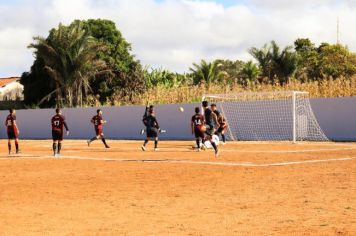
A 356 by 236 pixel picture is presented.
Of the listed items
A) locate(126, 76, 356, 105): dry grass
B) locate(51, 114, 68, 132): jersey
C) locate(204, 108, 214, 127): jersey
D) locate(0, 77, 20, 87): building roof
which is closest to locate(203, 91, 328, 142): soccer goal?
locate(126, 76, 356, 105): dry grass

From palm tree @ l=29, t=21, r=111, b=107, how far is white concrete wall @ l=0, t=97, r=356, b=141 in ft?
14.8

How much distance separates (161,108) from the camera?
137 ft

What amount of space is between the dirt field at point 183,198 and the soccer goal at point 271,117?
14557 mm

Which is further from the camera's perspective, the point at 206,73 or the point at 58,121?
the point at 206,73

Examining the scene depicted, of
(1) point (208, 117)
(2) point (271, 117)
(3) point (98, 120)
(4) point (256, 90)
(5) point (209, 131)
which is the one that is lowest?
(5) point (209, 131)

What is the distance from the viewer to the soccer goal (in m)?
34.2

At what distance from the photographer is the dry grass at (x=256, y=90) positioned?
3703 centimetres

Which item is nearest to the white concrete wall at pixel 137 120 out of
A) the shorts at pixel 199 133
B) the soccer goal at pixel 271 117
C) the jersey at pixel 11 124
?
the soccer goal at pixel 271 117

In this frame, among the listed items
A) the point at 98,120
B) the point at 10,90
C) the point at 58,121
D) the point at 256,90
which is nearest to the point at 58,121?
the point at 58,121

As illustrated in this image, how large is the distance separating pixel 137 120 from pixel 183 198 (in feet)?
103

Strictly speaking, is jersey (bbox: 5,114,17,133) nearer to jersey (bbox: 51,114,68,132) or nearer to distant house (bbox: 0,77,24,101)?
jersey (bbox: 51,114,68,132)

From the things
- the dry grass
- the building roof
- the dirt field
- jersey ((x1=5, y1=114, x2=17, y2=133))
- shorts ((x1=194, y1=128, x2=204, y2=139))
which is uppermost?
the building roof

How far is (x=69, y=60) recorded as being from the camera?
179ft

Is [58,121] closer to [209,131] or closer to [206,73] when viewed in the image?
[209,131]
